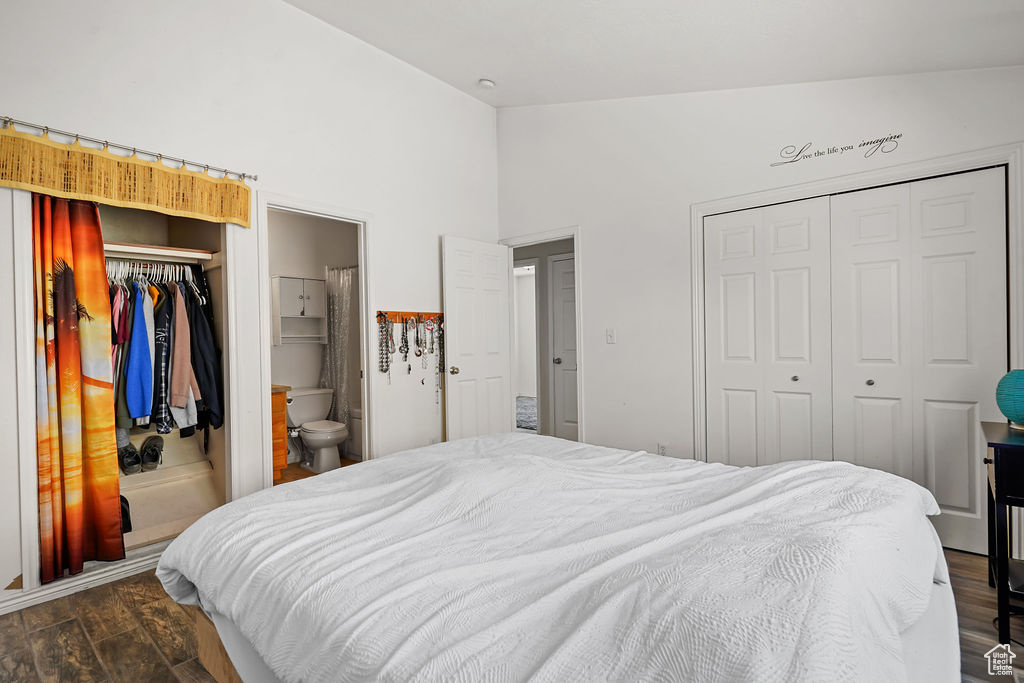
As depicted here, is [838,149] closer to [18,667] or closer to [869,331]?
[869,331]

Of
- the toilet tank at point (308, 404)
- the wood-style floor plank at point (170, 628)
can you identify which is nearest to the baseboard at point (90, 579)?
the wood-style floor plank at point (170, 628)

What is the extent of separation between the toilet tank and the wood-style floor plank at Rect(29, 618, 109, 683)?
267 centimetres

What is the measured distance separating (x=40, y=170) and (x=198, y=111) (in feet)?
2.76

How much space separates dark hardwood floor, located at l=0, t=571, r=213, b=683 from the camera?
1.85 m

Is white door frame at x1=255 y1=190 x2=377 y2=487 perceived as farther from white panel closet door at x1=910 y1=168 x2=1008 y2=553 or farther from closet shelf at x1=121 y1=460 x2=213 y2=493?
white panel closet door at x1=910 y1=168 x2=1008 y2=553

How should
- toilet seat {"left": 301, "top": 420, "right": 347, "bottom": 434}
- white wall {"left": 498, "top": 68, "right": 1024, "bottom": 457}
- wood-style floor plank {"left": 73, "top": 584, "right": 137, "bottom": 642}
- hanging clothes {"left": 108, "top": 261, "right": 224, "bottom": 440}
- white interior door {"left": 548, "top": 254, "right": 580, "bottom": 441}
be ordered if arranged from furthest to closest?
1. white interior door {"left": 548, "top": 254, "right": 580, "bottom": 441}
2. toilet seat {"left": 301, "top": 420, "right": 347, "bottom": 434}
3. hanging clothes {"left": 108, "top": 261, "right": 224, "bottom": 440}
4. white wall {"left": 498, "top": 68, "right": 1024, "bottom": 457}
5. wood-style floor plank {"left": 73, "top": 584, "right": 137, "bottom": 642}

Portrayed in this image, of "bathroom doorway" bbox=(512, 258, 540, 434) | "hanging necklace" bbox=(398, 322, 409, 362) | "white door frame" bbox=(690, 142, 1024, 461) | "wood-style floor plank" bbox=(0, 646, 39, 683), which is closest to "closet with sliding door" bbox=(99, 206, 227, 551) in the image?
"wood-style floor plank" bbox=(0, 646, 39, 683)

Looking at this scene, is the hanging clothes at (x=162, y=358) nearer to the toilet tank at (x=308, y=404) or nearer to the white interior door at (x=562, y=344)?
the toilet tank at (x=308, y=404)

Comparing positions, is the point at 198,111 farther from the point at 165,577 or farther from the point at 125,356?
the point at 165,577

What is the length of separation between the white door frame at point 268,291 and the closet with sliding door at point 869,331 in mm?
2423

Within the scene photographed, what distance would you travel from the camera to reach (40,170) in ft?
7.75

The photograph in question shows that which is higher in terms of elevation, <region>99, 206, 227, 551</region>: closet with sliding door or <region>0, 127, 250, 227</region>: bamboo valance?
<region>0, 127, 250, 227</region>: bamboo valance

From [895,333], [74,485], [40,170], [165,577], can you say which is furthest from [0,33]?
[895,333]

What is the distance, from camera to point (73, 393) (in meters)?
2.49
